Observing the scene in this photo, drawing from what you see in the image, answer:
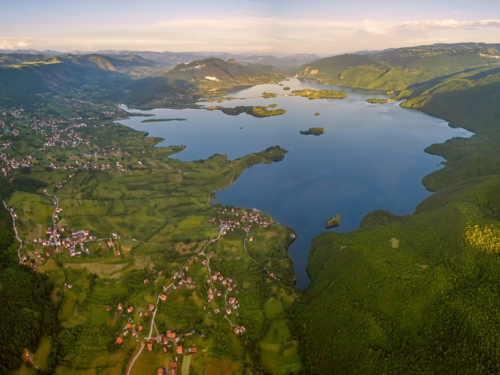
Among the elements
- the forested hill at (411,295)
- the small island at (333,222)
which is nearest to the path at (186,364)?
the forested hill at (411,295)

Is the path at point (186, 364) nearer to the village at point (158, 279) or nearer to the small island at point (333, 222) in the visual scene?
the village at point (158, 279)

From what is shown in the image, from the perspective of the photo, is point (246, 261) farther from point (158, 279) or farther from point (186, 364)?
point (186, 364)

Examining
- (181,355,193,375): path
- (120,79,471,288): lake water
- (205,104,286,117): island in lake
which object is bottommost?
(181,355,193,375): path

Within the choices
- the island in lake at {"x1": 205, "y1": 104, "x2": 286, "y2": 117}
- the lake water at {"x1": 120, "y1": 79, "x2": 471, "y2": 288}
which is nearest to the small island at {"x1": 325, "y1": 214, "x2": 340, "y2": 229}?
the lake water at {"x1": 120, "y1": 79, "x2": 471, "y2": 288}

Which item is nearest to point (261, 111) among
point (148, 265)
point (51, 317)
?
point (148, 265)

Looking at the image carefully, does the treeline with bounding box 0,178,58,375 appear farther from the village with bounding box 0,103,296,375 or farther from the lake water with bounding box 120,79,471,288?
the lake water with bounding box 120,79,471,288

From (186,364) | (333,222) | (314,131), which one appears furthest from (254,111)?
(186,364)
